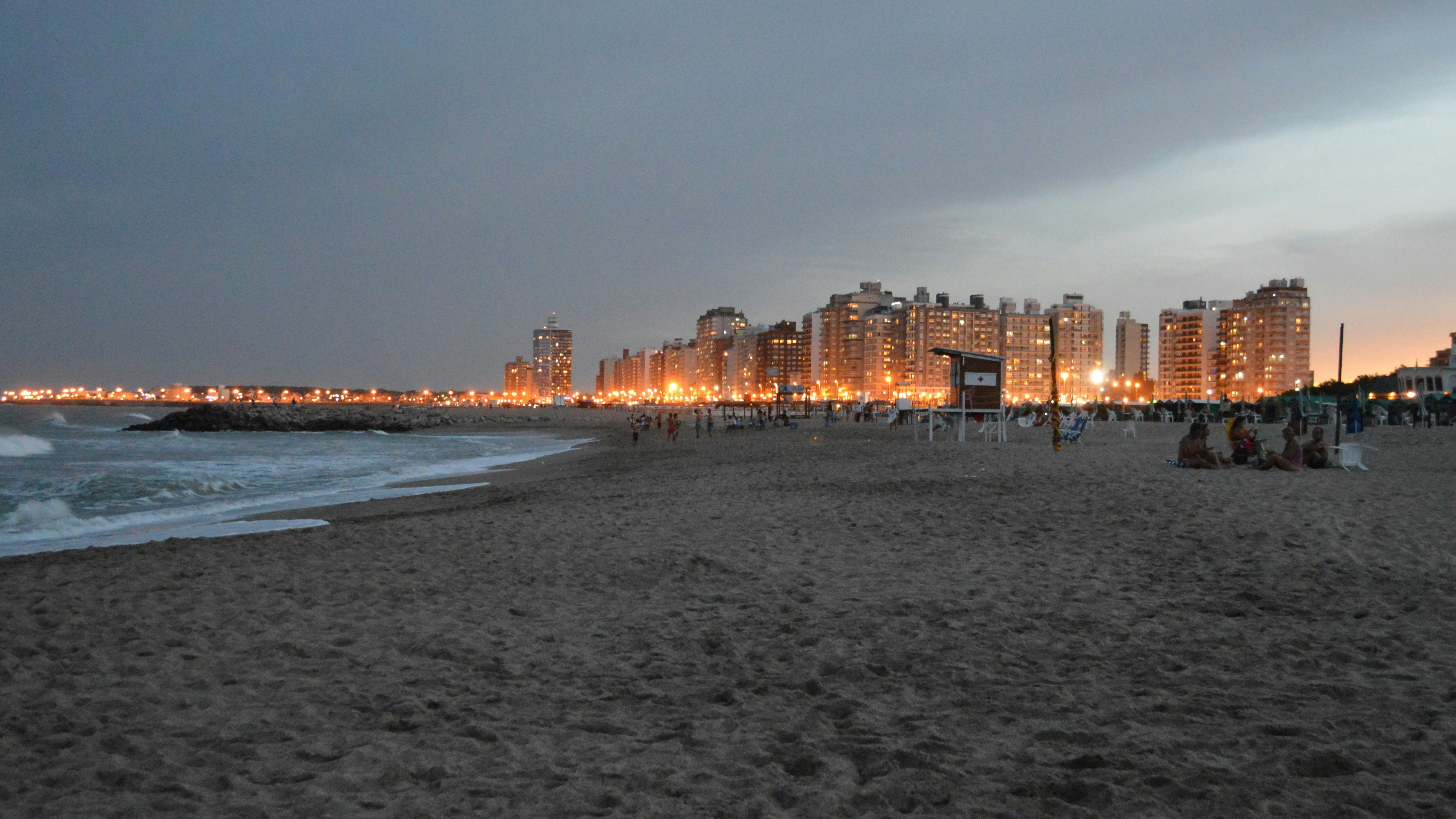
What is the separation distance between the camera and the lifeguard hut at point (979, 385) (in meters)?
26.7

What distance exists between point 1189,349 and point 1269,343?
67.1 ft

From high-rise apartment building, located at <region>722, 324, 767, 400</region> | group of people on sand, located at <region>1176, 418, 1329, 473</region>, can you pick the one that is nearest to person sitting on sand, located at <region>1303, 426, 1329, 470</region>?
group of people on sand, located at <region>1176, 418, 1329, 473</region>

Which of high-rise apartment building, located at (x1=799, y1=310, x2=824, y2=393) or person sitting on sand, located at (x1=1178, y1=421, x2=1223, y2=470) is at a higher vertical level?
high-rise apartment building, located at (x1=799, y1=310, x2=824, y2=393)

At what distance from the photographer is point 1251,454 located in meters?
13.6

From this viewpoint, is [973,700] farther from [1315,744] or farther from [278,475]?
[278,475]

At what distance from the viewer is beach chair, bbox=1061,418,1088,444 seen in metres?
21.6

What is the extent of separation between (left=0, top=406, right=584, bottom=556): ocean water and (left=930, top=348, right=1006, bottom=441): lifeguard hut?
14531 millimetres

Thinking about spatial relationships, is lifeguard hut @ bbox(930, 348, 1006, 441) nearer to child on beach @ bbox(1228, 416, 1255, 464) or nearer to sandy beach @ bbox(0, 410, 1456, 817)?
child on beach @ bbox(1228, 416, 1255, 464)

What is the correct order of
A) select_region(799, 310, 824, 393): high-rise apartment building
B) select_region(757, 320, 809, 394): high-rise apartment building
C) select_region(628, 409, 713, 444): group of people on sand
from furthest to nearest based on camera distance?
1. select_region(757, 320, 809, 394): high-rise apartment building
2. select_region(799, 310, 824, 393): high-rise apartment building
3. select_region(628, 409, 713, 444): group of people on sand

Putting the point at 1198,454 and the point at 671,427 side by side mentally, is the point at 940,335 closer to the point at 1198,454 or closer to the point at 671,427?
the point at 671,427

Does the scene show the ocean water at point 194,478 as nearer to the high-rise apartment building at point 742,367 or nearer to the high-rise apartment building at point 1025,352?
the high-rise apartment building at point 1025,352

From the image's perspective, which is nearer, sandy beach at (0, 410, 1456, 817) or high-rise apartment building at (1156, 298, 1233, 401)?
sandy beach at (0, 410, 1456, 817)

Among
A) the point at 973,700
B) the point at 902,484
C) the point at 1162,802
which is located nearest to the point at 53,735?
the point at 973,700

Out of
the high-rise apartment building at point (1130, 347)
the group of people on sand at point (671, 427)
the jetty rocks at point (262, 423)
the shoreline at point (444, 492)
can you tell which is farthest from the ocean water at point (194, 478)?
the high-rise apartment building at point (1130, 347)
